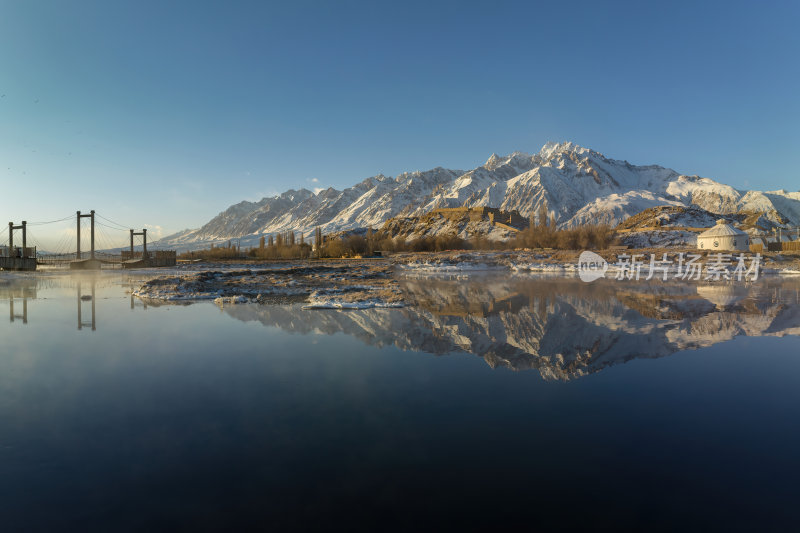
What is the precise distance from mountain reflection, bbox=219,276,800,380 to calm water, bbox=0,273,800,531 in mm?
110

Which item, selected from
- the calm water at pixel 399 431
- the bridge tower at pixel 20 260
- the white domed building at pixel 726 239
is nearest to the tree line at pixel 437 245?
the white domed building at pixel 726 239

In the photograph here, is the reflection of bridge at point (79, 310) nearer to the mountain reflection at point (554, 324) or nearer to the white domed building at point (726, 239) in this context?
the mountain reflection at point (554, 324)

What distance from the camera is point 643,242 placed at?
90.0 m

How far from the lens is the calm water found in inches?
119

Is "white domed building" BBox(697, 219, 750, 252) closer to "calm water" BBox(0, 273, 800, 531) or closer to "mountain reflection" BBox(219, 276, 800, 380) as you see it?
"mountain reflection" BBox(219, 276, 800, 380)

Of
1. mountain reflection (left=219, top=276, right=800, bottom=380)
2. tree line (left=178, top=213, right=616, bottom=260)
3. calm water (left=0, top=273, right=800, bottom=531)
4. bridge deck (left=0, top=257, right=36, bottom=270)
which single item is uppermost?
tree line (left=178, top=213, right=616, bottom=260)

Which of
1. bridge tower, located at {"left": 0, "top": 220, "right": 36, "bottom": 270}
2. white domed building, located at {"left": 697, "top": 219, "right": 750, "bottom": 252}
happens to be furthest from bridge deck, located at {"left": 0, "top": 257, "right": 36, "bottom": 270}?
white domed building, located at {"left": 697, "top": 219, "right": 750, "bottom": 252}

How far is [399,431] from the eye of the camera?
4.16 metres

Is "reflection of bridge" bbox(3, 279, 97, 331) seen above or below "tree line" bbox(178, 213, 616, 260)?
below

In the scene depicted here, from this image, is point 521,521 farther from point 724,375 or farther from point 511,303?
point 511,303

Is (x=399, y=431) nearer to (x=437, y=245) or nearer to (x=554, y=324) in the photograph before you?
(x=554, y=324)

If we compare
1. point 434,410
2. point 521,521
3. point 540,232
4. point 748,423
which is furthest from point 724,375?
point 540,232

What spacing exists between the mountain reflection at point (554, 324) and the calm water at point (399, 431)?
0.36 feet

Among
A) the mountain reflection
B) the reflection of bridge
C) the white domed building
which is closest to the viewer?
the mountain reflection
